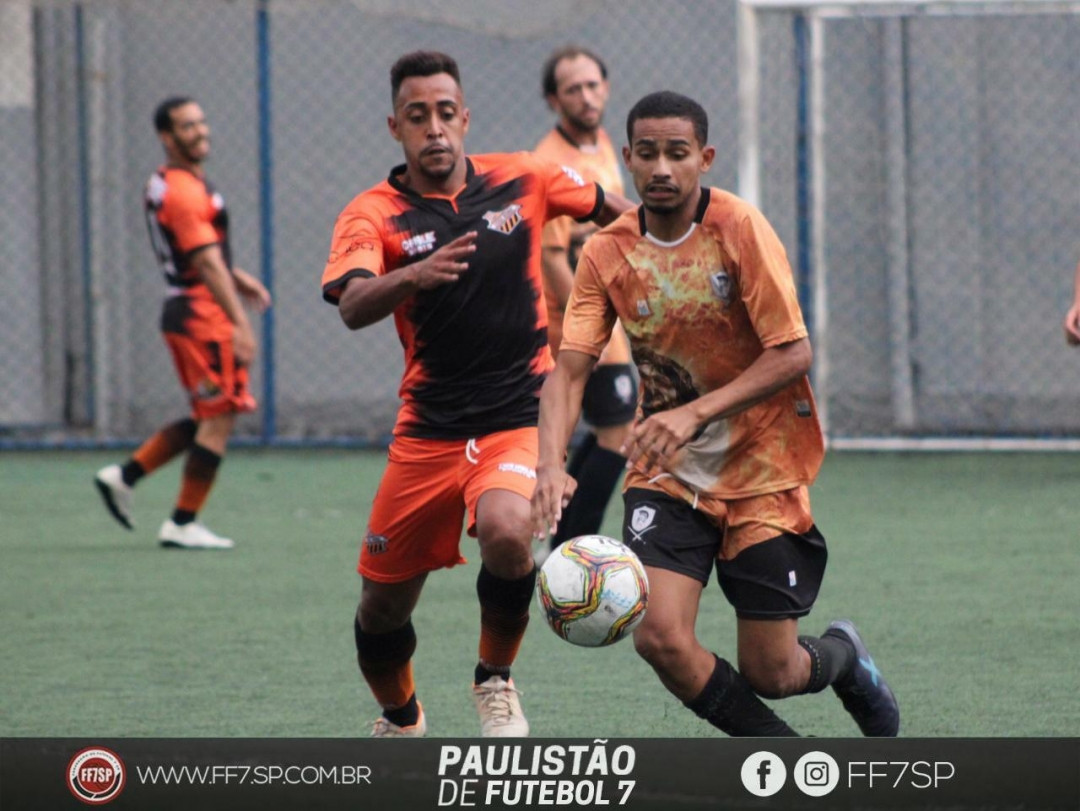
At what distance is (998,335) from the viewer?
1285cm

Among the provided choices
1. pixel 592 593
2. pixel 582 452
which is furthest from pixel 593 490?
pixel 592 593

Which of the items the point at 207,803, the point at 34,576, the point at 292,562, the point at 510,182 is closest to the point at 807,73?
the point at 292,562

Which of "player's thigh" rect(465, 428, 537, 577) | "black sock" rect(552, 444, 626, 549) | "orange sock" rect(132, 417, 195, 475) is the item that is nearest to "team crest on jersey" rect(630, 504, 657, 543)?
"player's thigh" rect(465, 428, 537, 577)

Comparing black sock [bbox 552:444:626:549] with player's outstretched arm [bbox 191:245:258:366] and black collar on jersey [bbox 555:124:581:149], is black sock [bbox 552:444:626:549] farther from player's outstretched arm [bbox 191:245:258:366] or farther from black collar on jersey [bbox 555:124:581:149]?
player's outstretched arm [bbox 191:245:258:366]

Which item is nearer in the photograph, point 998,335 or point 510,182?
point 510,182

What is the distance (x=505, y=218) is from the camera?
5.52 meters

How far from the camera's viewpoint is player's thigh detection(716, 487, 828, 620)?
15.5 ft

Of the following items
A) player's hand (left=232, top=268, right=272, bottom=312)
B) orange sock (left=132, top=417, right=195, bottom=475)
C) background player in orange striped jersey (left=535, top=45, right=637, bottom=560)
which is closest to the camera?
background player in orange striped jersey (left=535, top=45, right=637, bottom=560)

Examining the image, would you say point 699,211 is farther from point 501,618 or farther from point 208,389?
point 208,389

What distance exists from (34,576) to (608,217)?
3.61m

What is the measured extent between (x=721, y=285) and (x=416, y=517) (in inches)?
44.6

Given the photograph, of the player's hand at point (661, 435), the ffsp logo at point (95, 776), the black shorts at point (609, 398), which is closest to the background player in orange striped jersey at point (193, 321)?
the black shorts at point (609, 398)

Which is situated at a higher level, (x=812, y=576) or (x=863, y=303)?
(x=863, y=303)

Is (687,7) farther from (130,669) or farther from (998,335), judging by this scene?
(130,669)
